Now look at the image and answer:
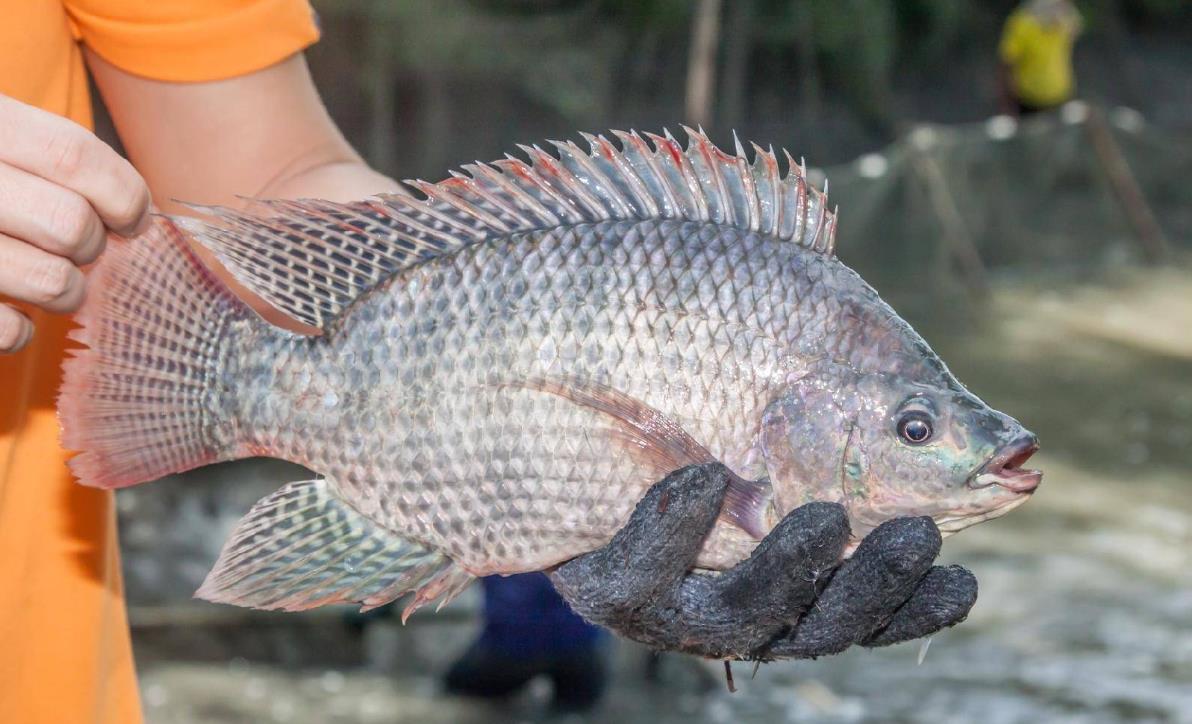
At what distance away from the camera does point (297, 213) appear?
1610 mm

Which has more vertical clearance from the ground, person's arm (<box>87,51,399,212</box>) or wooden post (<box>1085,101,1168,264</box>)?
wooden post (<box>1085,101,1168,264</box>)

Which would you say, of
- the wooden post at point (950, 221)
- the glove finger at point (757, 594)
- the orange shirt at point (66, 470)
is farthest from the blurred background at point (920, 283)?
the glove finger at point (757, 594)

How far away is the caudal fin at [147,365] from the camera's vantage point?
152 cm

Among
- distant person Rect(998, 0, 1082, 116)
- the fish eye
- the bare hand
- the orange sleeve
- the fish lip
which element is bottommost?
the fish lip

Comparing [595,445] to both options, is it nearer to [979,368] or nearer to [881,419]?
[881,419]

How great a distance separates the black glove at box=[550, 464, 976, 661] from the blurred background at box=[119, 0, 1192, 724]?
10.0ft

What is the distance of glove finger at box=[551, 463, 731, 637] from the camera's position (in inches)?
58.2

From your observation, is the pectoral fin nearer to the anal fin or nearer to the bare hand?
the anal fin

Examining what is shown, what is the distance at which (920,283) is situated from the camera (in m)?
9.62

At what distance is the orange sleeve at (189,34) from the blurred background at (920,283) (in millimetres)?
3091

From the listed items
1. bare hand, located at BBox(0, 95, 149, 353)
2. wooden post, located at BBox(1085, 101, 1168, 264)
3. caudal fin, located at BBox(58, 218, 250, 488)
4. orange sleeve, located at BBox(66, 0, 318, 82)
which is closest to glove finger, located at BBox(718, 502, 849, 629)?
caudal fin, located at BBox(58, 218, 250, 488)

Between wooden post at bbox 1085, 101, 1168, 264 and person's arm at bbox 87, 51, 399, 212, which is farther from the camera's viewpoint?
wooden post at bbox 1085, 101, 1168, 264

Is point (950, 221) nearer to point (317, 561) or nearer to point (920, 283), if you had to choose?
point (920, 283)

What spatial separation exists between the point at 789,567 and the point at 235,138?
35.6 inches
